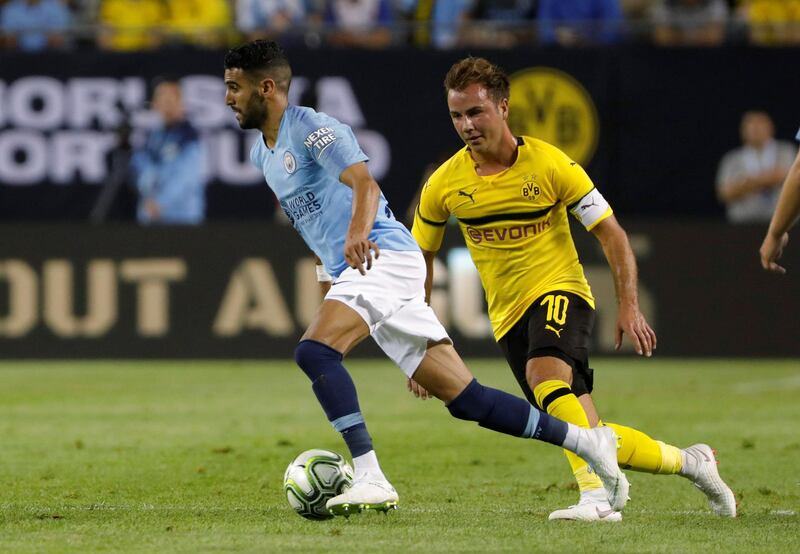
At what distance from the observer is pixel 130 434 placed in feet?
35.1

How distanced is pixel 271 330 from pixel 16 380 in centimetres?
275

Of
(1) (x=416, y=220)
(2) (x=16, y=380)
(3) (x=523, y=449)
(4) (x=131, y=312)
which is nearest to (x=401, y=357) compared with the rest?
(1) (x=416, y=220)

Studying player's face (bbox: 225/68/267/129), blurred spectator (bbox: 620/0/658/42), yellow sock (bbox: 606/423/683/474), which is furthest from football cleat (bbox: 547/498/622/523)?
blurred spectator (bbox: 620/0/658/42)

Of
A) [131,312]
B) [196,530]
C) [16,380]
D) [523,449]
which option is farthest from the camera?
[131,312]

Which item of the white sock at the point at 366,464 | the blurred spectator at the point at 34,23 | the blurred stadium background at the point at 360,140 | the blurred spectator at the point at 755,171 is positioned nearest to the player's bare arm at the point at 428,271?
the white sock at the point at 366,464

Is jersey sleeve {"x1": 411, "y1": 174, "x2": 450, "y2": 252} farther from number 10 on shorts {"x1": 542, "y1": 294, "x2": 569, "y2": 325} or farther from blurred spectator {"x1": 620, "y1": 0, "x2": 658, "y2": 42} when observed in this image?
blurred spectator {"x1": 620, "y1": 0, "x2": 658, "y2": 42}

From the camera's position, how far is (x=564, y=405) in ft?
22.6

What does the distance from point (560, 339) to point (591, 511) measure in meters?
0.78

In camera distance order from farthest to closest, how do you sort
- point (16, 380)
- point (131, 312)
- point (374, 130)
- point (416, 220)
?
point (374, 130) → point (131, 312) → point (16, 380) → point (416, 220)

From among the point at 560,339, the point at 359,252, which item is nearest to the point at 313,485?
the point at 359,252

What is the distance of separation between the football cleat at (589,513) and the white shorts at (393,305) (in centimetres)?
90

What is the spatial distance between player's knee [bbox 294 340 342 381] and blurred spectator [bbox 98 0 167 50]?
1118 cm

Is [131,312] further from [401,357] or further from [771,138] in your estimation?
[401,357]

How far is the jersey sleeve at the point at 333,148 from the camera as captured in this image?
6816 millimetres
